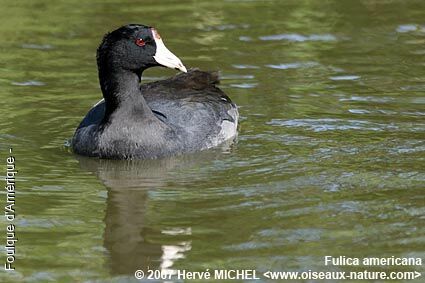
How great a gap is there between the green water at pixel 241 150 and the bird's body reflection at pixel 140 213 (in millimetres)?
17

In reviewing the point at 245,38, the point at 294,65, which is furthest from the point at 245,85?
the point at 245,38

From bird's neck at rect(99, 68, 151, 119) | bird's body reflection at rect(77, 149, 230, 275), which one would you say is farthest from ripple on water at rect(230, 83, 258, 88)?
bird's neck at rect(99, 68, 151, 119)

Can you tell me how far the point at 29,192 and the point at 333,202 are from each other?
217cm

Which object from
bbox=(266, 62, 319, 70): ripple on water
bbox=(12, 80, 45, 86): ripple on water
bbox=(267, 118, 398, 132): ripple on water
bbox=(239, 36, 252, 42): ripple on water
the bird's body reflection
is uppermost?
bbox=(239, 36, 252, 42): ripple on water

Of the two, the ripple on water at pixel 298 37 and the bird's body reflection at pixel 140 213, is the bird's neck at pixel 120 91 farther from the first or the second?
the ripple on water at pixel 298 37

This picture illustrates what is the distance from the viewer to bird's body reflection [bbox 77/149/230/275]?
280 inches

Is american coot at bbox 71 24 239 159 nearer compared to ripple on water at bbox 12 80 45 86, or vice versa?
american coot at bbox 71 24 239 159

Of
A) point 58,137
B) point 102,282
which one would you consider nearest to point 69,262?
point 102,282

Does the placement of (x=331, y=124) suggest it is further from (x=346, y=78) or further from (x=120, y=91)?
(x=120, y=91)

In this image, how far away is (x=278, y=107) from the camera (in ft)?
34.9

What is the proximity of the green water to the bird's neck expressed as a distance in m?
0.49

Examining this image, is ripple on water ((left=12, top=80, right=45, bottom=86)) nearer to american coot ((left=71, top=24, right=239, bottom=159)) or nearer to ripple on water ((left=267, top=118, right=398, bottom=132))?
american coot ((left=71, top=24, right=239, bottom=159))

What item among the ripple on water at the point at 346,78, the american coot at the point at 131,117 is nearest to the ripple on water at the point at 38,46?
the american coot at the point at 131,117

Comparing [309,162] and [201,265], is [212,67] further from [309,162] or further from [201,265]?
[201,265]
